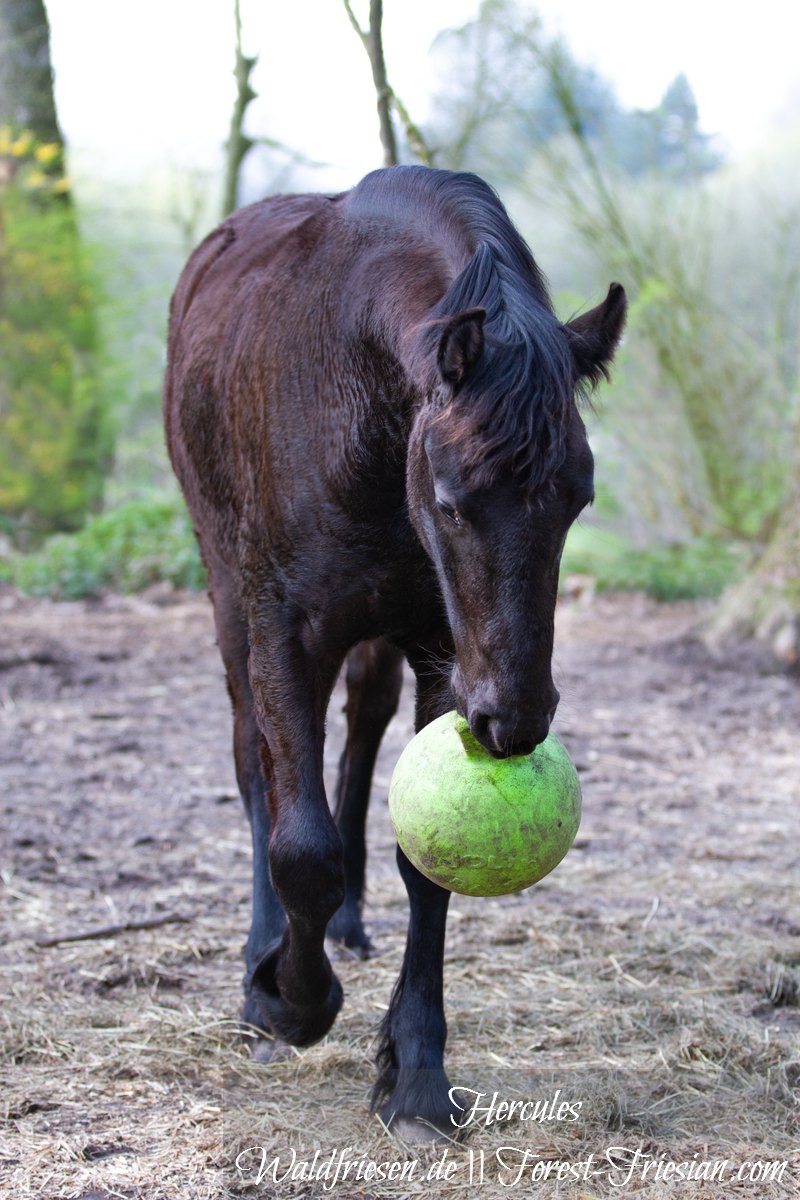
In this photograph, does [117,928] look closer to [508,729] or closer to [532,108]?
[508,729]

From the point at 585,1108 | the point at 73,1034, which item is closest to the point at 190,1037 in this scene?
the point at 73,1034

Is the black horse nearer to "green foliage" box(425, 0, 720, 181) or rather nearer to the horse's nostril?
the horse's nostril

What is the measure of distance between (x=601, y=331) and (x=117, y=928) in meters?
2.56

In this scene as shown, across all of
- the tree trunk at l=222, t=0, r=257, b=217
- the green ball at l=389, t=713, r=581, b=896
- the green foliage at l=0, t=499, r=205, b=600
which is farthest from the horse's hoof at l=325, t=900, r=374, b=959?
the tree trunk at l=222, t=0, r=257, b=217

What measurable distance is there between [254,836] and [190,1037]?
684 mm

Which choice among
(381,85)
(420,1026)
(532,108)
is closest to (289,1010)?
(420,1026)

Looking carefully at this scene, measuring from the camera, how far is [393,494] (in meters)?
2.84

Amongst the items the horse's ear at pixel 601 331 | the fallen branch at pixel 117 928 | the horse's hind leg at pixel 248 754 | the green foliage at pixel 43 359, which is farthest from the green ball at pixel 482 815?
the green foliage at pixel 43 359

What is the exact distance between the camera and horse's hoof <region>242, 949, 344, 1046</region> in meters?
3.04

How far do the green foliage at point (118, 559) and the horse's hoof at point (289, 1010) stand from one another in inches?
314

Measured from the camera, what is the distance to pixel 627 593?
11477 millimetres

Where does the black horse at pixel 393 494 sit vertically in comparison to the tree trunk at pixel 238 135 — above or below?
below

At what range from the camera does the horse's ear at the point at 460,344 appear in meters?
2.26

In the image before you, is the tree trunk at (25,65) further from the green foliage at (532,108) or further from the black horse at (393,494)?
the black horse at (393,494)
